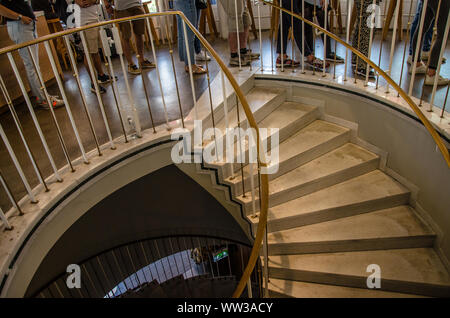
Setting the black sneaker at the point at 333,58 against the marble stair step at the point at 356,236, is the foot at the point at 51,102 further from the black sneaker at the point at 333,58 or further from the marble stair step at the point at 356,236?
the black sneaker at the point at 333,58

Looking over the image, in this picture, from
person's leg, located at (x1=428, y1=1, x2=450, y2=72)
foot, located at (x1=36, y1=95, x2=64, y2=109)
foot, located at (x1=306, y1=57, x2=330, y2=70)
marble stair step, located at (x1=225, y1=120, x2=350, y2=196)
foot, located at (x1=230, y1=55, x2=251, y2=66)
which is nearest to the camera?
person's leg, located at (x1=428, y1=1, x2=450, y2=72)

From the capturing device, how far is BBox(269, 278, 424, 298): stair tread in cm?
275

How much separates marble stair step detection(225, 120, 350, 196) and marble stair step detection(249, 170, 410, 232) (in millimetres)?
331

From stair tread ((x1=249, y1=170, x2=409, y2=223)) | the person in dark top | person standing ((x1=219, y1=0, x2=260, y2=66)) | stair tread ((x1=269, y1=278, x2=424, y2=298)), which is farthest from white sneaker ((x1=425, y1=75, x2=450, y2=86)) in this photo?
the person in dark top

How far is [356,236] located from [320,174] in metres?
0.67

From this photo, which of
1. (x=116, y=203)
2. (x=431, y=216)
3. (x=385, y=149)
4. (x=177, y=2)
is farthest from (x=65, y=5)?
(x=431, y=216)

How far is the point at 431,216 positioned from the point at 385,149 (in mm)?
758

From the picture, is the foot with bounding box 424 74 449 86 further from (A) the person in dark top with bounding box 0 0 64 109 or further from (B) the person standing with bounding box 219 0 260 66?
(A) the person in dark top with bounding box 0 0 64 109

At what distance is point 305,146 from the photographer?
136 inches

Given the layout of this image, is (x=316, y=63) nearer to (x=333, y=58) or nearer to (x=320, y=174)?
(x=333, y=58)

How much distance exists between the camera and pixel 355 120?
360cm

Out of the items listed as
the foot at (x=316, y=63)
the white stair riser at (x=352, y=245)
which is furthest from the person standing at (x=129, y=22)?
the white stair riser at (x=352, y=245)

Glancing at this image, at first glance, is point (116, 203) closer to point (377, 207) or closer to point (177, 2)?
point (177, 2)
